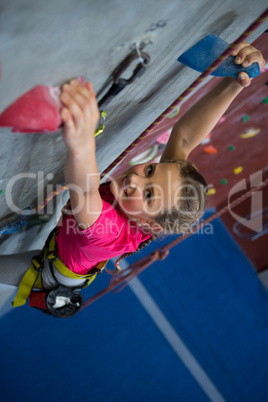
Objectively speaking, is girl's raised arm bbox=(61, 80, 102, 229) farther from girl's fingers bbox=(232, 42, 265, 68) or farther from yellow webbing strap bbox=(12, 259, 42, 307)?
yellow webbing strap bbox=(12, 259, 42, 307)

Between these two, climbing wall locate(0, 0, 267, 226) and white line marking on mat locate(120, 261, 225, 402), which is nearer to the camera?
climbing wall locate(0, 0, 267, 226)

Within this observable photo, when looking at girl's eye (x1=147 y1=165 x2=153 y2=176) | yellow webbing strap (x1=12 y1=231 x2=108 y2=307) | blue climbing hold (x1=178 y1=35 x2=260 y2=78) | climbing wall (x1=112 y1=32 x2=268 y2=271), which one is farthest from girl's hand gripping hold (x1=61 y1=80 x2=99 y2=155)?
climbing wall (x1=112 y1=32 x2=268 y2=271)

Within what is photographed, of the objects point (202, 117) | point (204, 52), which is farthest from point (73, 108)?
point (202, 117)

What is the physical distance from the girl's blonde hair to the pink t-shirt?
0.10 meters

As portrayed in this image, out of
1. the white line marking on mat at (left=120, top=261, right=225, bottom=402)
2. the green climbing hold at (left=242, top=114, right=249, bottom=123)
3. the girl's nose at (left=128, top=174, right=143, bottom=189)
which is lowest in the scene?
the white line marking on mat at (left=120, top=261, right=225, bottom=402)

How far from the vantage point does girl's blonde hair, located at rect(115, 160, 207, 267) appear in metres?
1.06

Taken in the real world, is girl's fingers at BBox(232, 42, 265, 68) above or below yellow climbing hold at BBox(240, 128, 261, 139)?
above

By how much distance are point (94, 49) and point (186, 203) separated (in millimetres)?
529

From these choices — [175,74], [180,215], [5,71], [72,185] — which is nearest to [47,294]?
[180,215]

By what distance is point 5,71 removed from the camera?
550 mm

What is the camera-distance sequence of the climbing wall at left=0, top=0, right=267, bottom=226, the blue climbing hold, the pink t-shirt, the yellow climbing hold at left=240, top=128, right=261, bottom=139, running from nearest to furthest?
1. the climbing wall at left=0, top=0, right=267, bottom=226
2. the blue climbing hold
3. the pink t-shirt
4. the yellow climbing hold at left=240, top=128, right=261, bottom=139

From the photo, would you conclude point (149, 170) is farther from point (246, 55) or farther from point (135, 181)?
point (246, 55)

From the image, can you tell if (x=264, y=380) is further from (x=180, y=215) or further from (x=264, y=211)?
(x=180, y=215)

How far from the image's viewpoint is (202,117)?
3.86 ft
